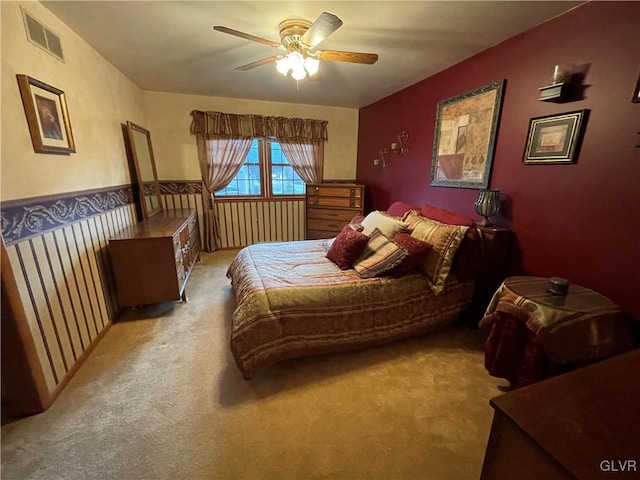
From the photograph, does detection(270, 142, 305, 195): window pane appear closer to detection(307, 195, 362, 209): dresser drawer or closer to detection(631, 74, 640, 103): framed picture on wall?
detection(307, 195, 362, 209): dresser drawer

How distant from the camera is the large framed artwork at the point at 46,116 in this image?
1545mm

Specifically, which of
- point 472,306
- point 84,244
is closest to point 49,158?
point 84,244

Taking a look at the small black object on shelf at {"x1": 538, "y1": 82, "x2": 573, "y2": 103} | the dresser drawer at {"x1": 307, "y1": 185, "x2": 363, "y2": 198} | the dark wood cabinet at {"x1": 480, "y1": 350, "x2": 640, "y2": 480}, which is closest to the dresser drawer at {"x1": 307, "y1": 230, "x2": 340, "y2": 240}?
the dresser drawer at {"x1": 307, "y1": 185, "x2": 363, "y2": 198}

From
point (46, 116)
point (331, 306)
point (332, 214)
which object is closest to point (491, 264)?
point (331, 306)

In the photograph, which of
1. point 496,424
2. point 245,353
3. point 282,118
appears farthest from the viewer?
point 282,118

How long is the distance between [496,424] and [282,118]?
435 centimetres

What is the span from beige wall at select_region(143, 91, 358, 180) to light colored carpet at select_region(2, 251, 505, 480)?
272cm

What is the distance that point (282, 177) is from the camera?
4578 mm

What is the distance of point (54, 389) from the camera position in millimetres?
1576

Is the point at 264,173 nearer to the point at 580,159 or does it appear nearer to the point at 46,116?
the point at 46,116

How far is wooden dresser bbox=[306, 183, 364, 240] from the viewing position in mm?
3988

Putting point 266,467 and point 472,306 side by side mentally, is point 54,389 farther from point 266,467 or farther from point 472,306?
point 472,306

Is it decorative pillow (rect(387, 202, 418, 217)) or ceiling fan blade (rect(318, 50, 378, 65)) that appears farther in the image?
decorative pillow (rect(387, 202, 418, 217))

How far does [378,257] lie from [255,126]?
10.2 ft
